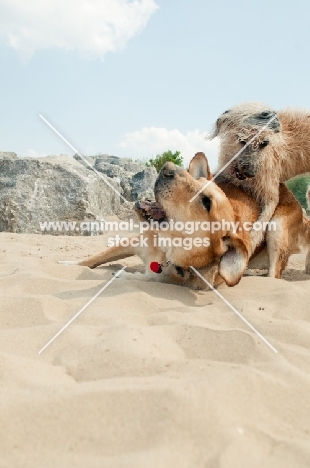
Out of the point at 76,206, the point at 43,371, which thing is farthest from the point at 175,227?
the point at 76,206

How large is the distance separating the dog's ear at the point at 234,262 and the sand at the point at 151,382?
23 centimetres

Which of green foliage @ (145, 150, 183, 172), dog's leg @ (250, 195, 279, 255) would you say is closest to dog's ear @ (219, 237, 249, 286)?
dog's leg @ (250, 195, 279, 255)

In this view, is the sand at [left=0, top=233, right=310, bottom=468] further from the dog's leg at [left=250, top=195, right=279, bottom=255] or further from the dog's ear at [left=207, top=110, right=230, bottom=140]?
the dog's ear at [left=207, top=110, right=230, bottom=140]

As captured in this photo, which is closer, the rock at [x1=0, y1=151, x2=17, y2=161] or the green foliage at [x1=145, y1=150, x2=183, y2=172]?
the rock at [x1=0, y1=151, x2=17, y2=161]

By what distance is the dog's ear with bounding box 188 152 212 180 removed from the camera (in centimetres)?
453

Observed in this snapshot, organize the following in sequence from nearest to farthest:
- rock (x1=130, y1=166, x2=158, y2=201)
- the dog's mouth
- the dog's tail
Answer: the dog's mouth
the dog's tail
rock (x1=130, y1=166, x2=158, y2=201)

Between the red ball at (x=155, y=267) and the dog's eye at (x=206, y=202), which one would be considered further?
the red ball at (x=155, y=267)

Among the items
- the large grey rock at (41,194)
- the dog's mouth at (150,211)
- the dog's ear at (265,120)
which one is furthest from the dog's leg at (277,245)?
the large grey rock at (41,194)

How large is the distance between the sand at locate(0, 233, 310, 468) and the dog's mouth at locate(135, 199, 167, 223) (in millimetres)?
699

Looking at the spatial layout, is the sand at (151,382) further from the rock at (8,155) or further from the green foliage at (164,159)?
the green foliage at (164,159)

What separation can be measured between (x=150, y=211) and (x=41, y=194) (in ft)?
19.3

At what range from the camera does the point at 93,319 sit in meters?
3.28

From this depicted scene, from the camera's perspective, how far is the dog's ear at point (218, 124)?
17.3 ft

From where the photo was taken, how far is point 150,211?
169 inches
